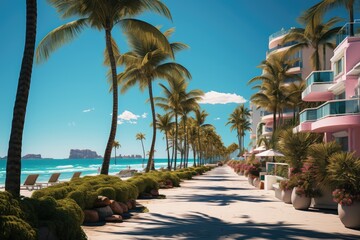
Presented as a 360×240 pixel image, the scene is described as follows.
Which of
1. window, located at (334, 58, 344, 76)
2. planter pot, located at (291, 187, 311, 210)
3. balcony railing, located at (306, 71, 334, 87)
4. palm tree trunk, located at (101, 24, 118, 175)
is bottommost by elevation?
planter pot, located at (291, 187, 311, 210)

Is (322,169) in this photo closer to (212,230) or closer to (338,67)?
(212,230)

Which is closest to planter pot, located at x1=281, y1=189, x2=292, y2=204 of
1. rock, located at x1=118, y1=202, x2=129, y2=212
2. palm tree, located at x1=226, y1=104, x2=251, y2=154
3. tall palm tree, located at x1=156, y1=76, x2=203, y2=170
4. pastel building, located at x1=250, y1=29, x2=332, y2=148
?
rock, located at x1=118, y1=202, x2=129, y2=212

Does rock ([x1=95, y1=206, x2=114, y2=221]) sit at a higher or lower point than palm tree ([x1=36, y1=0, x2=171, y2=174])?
lower

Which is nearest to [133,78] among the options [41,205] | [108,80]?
[108,80]

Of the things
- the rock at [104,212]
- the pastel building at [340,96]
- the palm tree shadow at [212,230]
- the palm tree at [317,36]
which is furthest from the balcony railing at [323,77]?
the rock at [104,212]

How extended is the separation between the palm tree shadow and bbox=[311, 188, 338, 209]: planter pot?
13.7ft

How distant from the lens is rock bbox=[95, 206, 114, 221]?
12.8 metres

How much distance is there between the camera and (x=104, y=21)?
22422 mm

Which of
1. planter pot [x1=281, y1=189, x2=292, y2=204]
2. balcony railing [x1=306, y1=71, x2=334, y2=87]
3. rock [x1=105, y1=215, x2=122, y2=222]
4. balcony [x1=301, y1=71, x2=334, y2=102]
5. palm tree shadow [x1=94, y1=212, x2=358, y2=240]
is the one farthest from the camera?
balcony railing [x1=306, y1=71, x2=334, y2=87]

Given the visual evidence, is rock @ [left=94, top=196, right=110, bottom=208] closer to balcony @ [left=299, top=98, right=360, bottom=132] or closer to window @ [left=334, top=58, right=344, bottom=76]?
balcony @ [left=299, top=98, right=360, bottom=132]

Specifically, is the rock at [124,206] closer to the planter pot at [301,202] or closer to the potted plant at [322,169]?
the planter pot at [301,202]

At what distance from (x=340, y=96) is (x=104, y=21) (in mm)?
16234

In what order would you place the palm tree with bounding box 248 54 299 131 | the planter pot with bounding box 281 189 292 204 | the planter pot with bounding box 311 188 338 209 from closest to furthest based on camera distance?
the planter pot with bounding box 311 188 338 209
the planter pot with bounding box 281 189 292 204
the palm tree with bounding box 248 54 299 131

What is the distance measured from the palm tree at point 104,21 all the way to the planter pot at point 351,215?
12.6 metres
